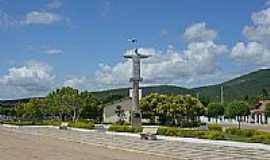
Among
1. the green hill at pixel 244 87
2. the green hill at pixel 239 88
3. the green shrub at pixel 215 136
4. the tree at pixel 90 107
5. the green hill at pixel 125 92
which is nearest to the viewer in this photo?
the green shrub at pixel 215 136

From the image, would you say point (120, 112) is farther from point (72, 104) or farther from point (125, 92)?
point (125, 92)

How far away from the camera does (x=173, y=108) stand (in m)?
53.3

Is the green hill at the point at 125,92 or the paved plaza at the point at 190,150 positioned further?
the green hill at the point at 125,92


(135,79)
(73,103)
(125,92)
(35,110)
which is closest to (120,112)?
(73,103)

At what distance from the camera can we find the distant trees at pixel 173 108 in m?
53.5

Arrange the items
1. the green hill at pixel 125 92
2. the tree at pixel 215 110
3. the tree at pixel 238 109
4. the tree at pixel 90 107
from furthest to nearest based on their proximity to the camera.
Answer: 1. the green hill at pixel 125 92
2. the tree at pixel 215 110
3. the tree at pixel 90 107
4. the tree at pixel 238 109

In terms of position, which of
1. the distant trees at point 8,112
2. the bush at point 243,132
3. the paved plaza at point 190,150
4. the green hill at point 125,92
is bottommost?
the paved plaza at point 190,150

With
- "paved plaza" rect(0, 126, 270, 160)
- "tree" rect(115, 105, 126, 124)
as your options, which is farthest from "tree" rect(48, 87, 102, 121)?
"paved plaza" rect(0, 126, 270, 160)

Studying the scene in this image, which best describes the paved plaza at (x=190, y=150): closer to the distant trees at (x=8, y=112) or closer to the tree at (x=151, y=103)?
the tree at (x=151, y=103)

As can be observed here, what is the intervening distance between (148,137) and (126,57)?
45.8 ft

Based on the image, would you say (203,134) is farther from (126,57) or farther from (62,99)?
(62,99)

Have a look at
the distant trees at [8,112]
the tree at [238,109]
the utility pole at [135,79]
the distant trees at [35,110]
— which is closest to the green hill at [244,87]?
the distant trees at [8,112]

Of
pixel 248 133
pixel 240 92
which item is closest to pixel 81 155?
pixel 248 133

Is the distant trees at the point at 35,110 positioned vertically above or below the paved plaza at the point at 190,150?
above
